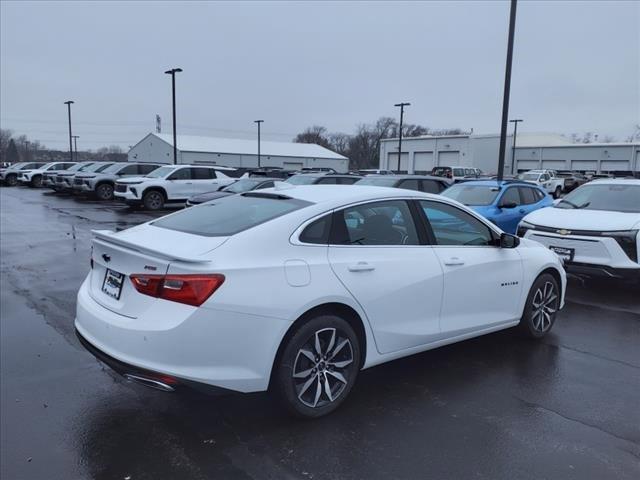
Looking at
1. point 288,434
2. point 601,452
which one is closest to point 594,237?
point 601,452

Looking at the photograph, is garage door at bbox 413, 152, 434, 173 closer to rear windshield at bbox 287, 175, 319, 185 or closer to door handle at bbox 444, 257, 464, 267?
rear windshield at bbox 287, 175, 319, 185

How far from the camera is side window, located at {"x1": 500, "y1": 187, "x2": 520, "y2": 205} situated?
11312 mm

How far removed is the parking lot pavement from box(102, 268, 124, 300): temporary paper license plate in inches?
34.1

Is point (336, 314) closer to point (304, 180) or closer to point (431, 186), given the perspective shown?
point (431, 186)

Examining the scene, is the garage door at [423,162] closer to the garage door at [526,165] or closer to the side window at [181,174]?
the garage door at [526,165]

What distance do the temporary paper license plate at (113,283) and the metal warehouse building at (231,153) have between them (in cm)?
6115

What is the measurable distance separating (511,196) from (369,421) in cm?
909

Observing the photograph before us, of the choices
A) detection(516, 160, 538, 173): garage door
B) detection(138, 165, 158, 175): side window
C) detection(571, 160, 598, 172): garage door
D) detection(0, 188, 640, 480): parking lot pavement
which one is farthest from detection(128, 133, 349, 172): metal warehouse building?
detection(0, 188, 640, 480): parking lot pavement

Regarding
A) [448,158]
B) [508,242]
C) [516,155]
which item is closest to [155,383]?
[508,242]

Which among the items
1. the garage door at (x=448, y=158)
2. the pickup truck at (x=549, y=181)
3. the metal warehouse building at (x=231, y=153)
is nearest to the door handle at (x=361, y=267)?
the pickup truck at (x=549, y=181)

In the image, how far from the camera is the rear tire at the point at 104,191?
23.4m

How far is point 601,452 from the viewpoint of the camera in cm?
331

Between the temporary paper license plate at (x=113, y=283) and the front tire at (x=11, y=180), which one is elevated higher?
the temporary paper license plate at (x=113, y=283)

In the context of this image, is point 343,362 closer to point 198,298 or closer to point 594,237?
point 198,298
